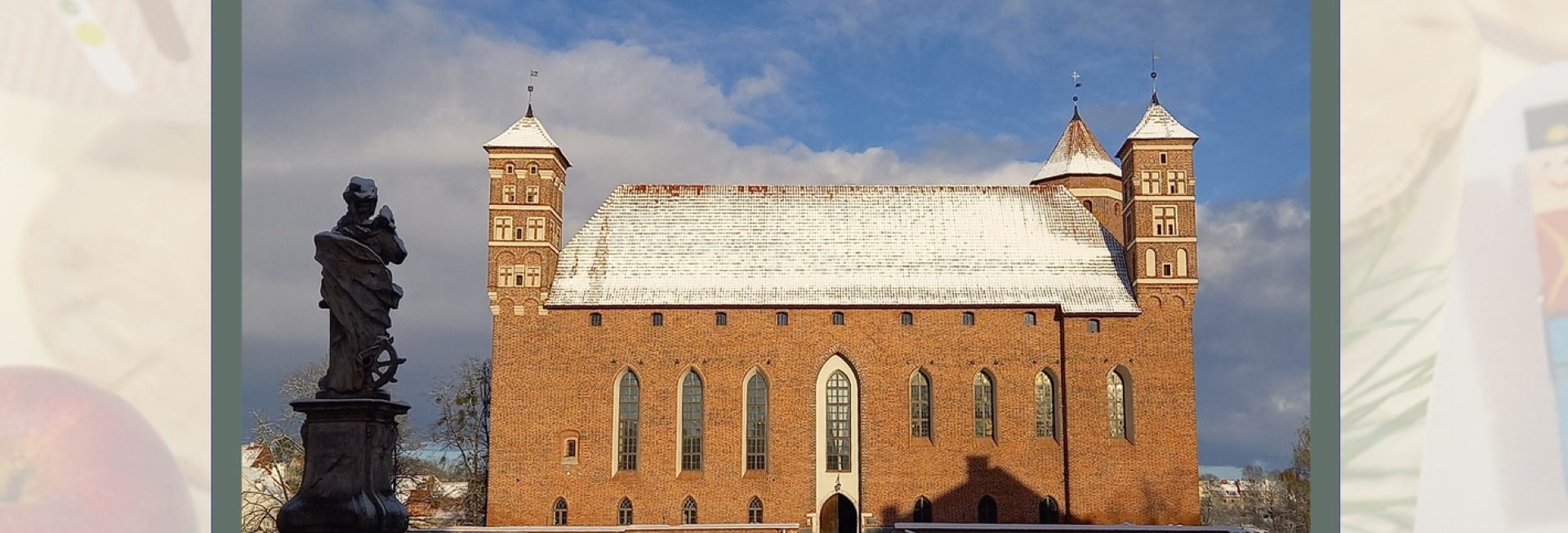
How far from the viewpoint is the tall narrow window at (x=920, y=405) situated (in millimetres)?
36469

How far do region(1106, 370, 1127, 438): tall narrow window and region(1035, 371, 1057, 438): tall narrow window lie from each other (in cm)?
139

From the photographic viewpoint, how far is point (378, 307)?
39.2ft

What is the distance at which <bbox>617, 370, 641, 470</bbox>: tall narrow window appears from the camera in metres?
36.3

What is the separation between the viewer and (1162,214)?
121 feet

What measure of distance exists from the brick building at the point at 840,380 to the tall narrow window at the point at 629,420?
0.16ft

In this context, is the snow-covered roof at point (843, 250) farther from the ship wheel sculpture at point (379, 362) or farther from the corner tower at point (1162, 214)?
the ship wheel sculpture at point (379, 362)

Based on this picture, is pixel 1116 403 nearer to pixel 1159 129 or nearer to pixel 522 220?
pixel 1159 129

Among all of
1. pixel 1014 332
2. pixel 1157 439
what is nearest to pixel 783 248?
pixel 1014 332

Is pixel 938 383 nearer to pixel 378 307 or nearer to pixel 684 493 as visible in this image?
pixel 684 493

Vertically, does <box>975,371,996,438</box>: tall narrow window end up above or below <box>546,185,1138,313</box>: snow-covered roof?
below

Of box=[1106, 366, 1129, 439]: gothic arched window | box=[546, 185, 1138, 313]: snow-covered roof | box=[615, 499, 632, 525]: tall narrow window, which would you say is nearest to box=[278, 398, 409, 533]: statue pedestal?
box=[615, 499, 632, 525]: tall narrow window

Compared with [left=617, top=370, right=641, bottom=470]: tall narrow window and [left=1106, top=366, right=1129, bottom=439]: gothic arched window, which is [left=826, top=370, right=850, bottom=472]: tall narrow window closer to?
[left=617, top=370, right=641, bottom=470]: tall narrow window

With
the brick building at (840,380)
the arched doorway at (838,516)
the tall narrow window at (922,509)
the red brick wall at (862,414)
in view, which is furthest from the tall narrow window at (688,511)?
the tall narrow window at (922,509)

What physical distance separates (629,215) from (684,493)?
8.12 meters
